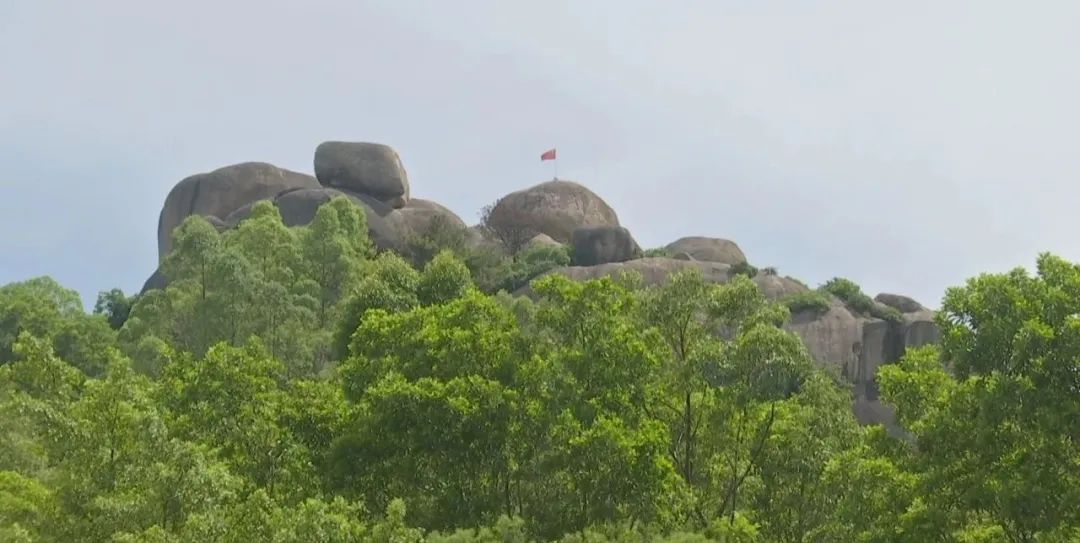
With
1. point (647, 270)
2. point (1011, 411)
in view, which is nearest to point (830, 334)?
point (647, 270)

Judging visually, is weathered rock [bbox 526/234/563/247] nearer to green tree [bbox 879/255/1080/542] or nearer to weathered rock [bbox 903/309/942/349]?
weathered rock [bbox 903/309/942/349]

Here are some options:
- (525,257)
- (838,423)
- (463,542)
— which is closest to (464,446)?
(463,542)

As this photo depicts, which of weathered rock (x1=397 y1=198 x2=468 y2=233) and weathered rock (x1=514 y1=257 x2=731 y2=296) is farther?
weathered rock (x1=397 y1=198 x2=468 y2=233)

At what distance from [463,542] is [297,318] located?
22877mm

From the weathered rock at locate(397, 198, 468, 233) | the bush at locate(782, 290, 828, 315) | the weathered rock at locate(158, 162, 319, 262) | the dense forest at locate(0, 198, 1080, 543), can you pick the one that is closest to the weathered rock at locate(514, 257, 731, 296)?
the bush at locate(782, 290, 828, 315)

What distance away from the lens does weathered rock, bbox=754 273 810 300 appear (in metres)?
56.8

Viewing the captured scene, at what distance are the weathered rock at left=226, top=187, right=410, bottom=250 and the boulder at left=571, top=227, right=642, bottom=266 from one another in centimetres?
923

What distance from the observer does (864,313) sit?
5712 cm

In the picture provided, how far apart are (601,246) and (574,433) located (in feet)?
134

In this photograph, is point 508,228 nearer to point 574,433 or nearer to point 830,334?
point 830,334

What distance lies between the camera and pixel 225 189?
66.3 meters

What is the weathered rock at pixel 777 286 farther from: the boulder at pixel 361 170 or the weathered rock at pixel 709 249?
the boulder at pixel 361 170

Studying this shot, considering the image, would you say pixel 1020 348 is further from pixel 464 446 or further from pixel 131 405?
pixel 131 405

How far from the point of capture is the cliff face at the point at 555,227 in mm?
54500
